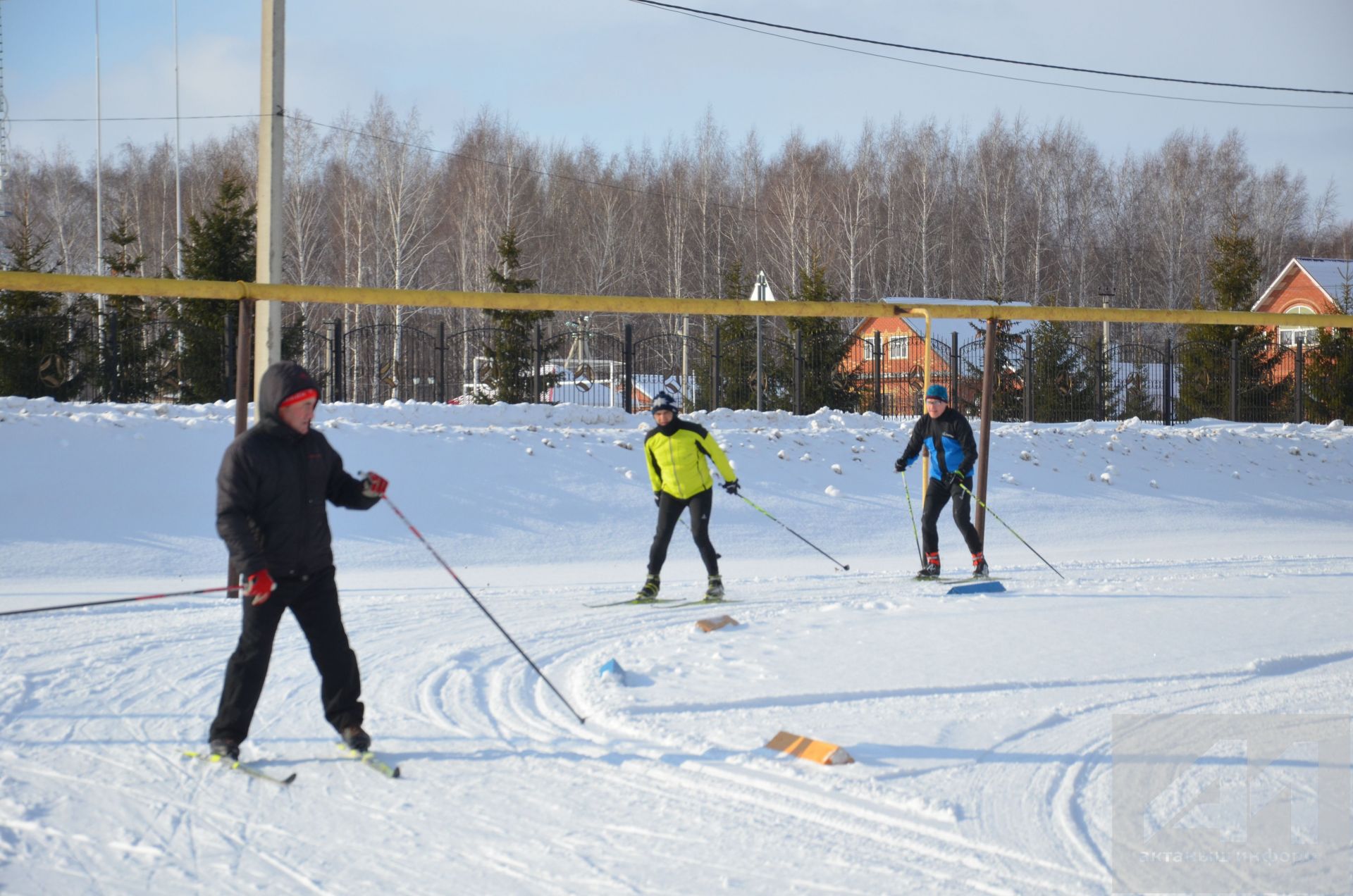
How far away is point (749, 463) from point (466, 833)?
432 inches

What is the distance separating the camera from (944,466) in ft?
31.5

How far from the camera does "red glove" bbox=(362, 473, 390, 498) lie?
4.89 metres

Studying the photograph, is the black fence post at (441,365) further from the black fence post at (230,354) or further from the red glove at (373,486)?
the red glove at (373,486)

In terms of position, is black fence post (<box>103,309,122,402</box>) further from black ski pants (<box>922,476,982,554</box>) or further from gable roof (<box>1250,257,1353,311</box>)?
gable roof (<box>1250,257,1353,311</box>)

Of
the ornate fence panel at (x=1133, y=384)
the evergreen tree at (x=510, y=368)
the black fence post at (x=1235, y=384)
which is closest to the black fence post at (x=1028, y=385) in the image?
the ornate fence panel at (x=1133, y=384)

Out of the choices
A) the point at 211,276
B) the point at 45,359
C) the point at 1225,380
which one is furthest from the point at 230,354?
the point at 1225,380

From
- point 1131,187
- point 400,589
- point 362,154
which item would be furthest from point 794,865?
point 1131,187

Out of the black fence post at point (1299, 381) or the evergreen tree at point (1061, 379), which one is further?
the evergreen tree at point (1061, 379)

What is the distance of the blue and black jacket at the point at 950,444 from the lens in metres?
9.56

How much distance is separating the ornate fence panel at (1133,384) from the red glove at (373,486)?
2077cm

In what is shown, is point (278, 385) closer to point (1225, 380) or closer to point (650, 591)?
point (650, 591)

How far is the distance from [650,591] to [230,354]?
35.0 feet

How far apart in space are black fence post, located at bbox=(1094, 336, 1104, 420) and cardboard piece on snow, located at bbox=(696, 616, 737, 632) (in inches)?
687

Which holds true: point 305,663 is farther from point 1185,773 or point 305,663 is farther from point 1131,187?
point 1131,187
